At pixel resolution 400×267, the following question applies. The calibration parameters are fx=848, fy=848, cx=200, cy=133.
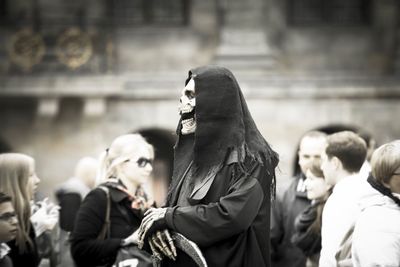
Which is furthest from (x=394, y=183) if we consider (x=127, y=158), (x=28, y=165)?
(x=28, y=165)

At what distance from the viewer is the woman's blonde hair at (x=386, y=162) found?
4.81 meters

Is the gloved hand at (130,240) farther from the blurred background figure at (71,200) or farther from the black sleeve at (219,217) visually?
the black sleeve at (219,217)

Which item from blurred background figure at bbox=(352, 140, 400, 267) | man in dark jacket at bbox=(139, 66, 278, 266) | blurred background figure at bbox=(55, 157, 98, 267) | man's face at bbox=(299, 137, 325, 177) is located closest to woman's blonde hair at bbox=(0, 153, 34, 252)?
blurred background figure at bbox=(55, 157, 98, 267)

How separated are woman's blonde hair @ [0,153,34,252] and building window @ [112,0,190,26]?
9904 millimetres

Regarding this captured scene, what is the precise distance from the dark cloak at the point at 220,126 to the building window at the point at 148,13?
1125cm

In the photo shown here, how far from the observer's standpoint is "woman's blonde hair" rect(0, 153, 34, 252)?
5.92 m

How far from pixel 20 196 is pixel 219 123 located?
2.06 metres

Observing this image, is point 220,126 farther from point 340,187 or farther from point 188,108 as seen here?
point 340,187

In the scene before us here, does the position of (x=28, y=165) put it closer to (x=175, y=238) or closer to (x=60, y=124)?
(x=175, y=238)

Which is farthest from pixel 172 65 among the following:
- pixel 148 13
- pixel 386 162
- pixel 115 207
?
pixel 386 162

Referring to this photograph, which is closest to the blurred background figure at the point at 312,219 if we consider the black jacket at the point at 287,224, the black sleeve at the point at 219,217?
the black jacket at the point at 287,224

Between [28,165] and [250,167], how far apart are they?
7.08 ft

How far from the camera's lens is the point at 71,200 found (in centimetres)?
811

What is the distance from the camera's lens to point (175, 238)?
14.6 feet
